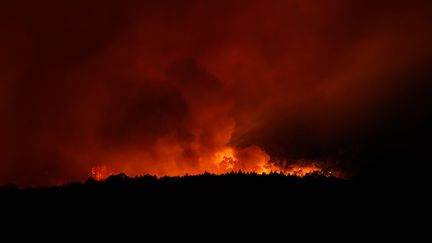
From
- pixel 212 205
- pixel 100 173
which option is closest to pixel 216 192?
pixel 212 205

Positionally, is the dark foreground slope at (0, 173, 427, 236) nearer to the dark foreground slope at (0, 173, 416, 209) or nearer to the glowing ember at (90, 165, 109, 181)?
the dark foreground slope at (0, 173, 416, 209)

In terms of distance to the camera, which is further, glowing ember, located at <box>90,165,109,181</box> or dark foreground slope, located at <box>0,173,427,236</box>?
glowing ember, located at <box>90,165,109,181</box>

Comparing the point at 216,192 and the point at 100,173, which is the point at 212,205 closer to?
the point at 216,192

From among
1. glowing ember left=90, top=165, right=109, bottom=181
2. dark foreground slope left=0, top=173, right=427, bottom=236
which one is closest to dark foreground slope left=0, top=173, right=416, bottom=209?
dark foreground slope left=0, top=173, right=427, bottom=236

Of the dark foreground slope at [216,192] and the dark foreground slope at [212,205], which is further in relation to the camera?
the dark foreground slope at [216,192]

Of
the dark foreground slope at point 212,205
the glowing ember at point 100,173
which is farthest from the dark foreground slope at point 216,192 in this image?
the glowing ember at point 100,173

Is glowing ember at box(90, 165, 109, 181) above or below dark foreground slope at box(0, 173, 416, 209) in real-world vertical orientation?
above

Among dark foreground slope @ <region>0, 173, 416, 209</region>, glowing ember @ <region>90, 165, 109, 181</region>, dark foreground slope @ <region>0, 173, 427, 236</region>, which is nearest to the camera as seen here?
dark foreground slope @ <region>0, 173, 427, 236</region>

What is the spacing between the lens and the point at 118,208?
637 inches

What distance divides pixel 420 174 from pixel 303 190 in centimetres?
632

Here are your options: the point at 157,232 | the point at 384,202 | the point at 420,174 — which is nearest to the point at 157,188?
the point at 157,232

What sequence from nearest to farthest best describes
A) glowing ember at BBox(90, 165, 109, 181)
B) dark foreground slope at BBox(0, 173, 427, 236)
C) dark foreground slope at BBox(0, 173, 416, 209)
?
dark foreground slope at BBox(0, 173, 427, 236), dark foreground slope at BBox(0, 173, 416, 209), glowing ember at BBox(90, 165, 109, 181)

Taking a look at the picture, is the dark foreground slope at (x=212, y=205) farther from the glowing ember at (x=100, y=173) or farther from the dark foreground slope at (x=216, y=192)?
the glowing ember at (x=100, y=173)

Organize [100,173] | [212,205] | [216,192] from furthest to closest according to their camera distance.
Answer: [100,173]
[216,192]
[212,205]
